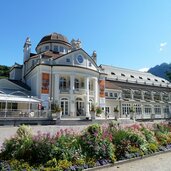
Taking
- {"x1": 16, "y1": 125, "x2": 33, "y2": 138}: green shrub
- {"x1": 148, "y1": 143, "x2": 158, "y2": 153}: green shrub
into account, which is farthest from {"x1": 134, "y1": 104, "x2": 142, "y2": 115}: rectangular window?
{"x1": 16, "y1": 125, "x2": 33, "y2": 138}: green shrub

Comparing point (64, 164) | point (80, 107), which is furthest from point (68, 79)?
point (64, 164)

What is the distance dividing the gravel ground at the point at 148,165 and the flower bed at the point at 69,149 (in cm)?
37

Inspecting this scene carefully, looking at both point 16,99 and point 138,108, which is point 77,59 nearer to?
point 16,99

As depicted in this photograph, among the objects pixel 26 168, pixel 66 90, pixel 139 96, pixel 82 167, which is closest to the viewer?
pixel 26 168

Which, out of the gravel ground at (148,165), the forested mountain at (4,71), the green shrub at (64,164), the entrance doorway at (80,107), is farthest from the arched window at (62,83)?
the forested mountain at (4,71)

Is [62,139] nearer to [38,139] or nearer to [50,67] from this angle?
[38,139]

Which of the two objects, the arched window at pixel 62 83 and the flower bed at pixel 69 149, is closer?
the flower bed at pixel 69 149

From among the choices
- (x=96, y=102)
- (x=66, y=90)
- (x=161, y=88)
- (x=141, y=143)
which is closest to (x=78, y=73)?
(x=66, y=90)

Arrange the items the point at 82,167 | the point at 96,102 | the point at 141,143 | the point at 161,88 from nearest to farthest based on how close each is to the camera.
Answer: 1. the point at 82,167
2. the point at 141,143
3. the point at 96,102
4. the point at 161,88

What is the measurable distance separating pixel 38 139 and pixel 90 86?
30.1m

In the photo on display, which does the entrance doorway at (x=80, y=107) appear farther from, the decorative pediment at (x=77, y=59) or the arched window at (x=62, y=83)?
the decorative pediment at (x=77, y=59)

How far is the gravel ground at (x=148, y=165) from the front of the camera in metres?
7.94

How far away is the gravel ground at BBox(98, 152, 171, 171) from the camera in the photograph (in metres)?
7.94

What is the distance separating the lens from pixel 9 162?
7.09 m
